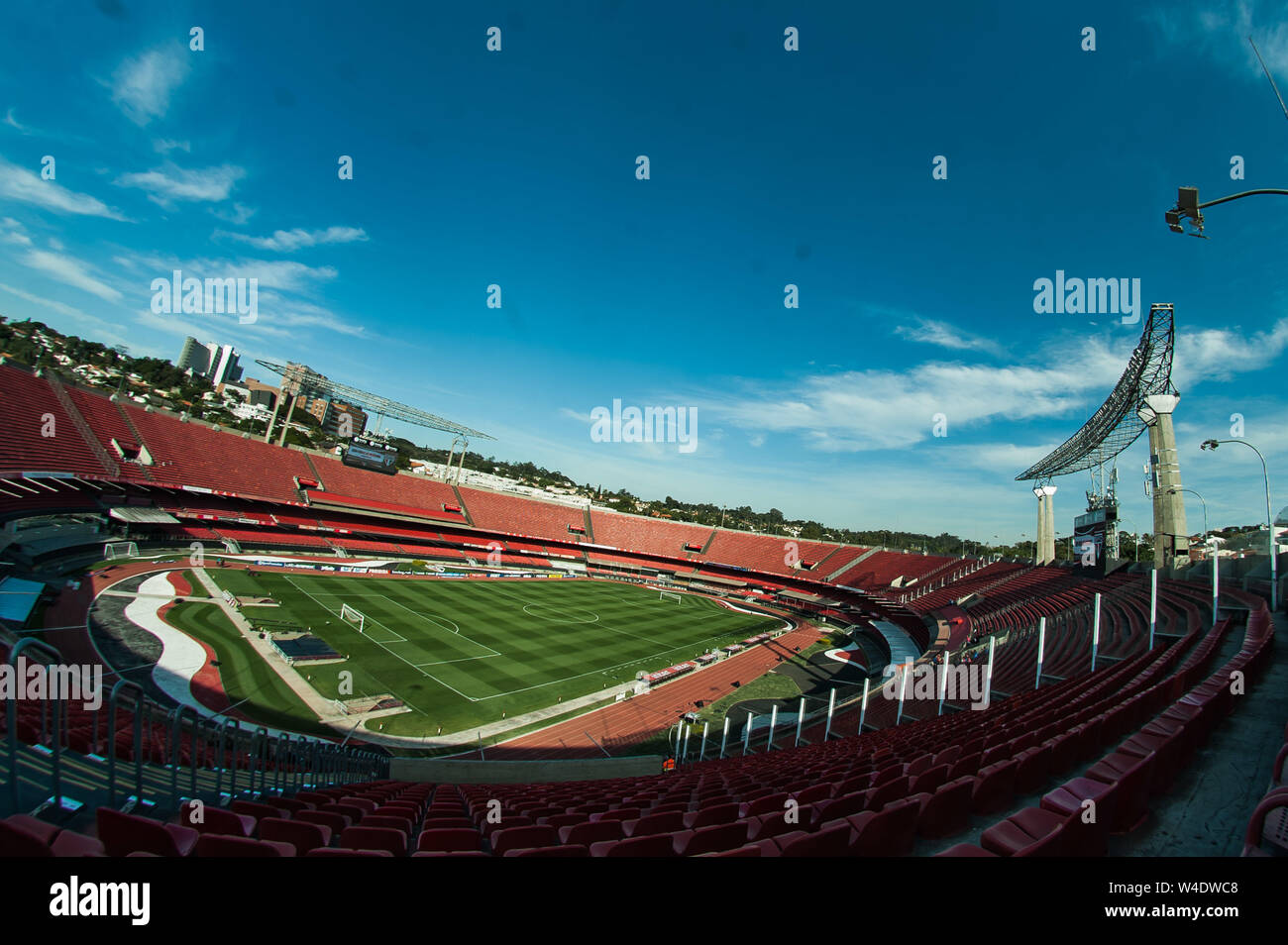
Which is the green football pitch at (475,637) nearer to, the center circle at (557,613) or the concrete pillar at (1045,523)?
the center circle at (557,613)

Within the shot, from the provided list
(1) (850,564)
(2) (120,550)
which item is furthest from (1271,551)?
(2) (120,550)

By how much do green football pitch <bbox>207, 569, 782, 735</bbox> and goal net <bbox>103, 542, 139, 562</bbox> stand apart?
5.25 meters

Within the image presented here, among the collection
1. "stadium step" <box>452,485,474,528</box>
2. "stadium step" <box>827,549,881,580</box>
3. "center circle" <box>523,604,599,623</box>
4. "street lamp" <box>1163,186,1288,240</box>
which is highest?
"street lamp" <box>1163,186,1288,240</box>

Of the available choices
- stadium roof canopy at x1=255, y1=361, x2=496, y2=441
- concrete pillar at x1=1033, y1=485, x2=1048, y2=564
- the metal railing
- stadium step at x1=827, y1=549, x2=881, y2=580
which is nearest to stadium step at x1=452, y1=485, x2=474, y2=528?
stadium roof canopy at x1=255, y1=361, x2=496, y2=441

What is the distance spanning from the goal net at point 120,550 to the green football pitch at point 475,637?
17.2 ft

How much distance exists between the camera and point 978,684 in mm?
17719

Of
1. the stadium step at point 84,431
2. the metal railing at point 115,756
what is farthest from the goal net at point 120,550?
the metal railing at point 115,756

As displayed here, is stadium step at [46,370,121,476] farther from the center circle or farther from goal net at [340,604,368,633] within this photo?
the center circle

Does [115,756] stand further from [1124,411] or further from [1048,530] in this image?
[1048,530]

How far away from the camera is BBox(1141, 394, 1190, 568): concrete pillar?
22484mm

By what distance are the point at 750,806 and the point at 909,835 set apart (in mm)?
1727

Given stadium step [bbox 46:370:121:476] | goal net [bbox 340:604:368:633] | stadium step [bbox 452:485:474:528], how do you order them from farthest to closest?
stadium step [bbox 452:485:474:528] → stadium step [bbox 46:370:121:476] → goal net [bbox 340:604:368:633]

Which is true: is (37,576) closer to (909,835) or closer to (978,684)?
(909,835)

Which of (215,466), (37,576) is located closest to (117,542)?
(37,576)
